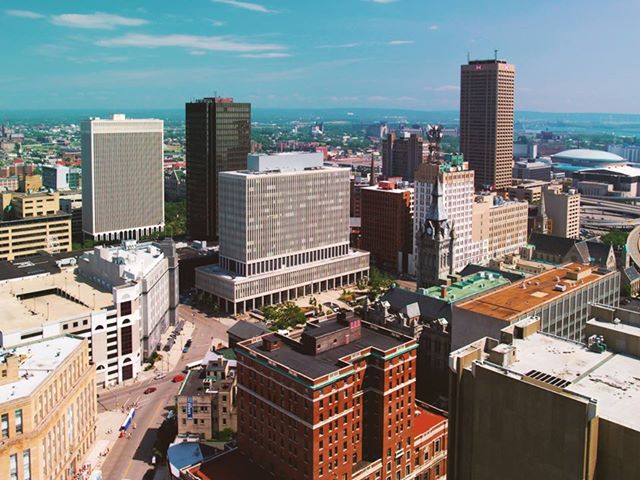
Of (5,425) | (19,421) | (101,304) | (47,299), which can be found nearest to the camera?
(5,425)

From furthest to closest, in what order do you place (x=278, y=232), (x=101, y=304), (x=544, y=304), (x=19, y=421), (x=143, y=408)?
1. (x=278, y=232)
2. (x=101, y=304)
3. (x=143, y=408)
4. (x=544, y=304)
5. (x=19, y=421)

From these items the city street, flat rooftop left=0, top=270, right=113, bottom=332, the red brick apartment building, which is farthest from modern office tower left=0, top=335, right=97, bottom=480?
the red brick apartment building

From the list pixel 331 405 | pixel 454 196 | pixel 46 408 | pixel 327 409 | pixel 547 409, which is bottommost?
pixel 46 408

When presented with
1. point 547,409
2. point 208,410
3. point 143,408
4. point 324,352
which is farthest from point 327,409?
point 143,408

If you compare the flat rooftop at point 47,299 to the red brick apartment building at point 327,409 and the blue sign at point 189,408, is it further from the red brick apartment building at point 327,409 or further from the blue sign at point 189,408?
the red brick apartment building at point 327,409

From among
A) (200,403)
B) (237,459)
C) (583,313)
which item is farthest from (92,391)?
(583,313)

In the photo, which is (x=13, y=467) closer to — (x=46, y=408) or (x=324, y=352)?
(x=46, y=408)

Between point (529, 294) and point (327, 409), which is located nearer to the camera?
point (327, 409)
